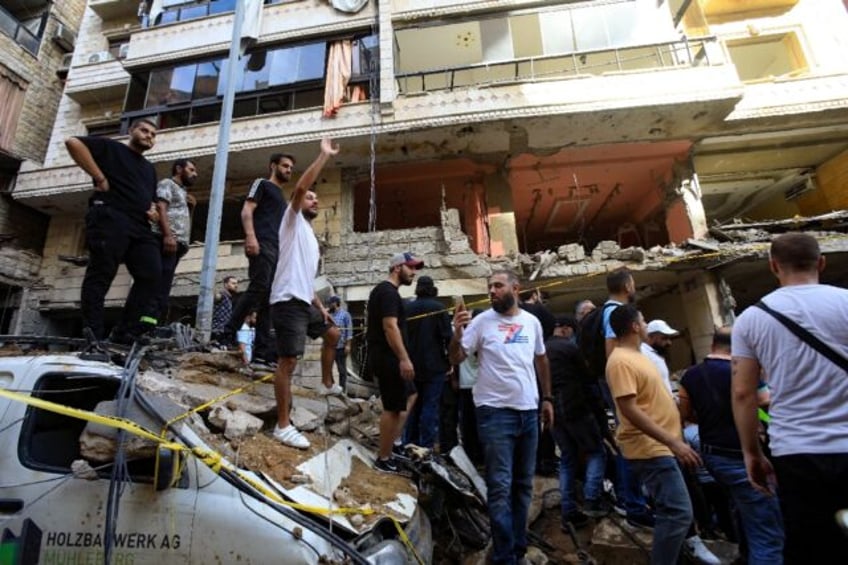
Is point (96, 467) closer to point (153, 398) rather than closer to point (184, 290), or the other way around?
point (153, 398)

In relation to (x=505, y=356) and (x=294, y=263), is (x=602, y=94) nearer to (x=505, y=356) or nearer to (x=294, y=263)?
(x=505, y=356)

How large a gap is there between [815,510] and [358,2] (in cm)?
1436

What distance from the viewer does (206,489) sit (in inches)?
90.0

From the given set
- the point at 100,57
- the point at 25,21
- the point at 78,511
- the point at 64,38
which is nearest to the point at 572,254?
the point at 78,511

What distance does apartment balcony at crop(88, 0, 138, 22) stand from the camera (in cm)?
1658

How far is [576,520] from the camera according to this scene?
12.9ft

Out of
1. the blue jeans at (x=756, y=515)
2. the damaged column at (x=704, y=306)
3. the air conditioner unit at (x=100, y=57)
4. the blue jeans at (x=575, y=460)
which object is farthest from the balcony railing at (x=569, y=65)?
the air conditioner unit at (x=100, y=57)

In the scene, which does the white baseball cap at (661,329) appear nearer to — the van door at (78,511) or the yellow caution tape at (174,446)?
the yellow caution tape at (174,446)

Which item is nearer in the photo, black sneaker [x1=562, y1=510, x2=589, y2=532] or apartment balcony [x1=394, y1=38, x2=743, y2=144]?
black sneaker [x1=562, y1=510, x2=589, y2=532]

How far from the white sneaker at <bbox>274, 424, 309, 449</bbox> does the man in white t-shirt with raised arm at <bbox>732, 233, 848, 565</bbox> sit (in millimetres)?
2581

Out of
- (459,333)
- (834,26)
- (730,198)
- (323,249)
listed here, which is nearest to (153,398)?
(459,333)

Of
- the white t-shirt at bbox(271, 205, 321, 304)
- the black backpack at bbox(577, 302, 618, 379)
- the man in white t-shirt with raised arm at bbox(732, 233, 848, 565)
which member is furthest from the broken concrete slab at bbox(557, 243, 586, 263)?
the man in white t-shirt with raised arm at bbox(732, 233, 848, 565)

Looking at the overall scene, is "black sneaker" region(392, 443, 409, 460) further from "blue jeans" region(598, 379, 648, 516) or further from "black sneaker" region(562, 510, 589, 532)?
"blue jeans" region(598, 379, 648, 516)

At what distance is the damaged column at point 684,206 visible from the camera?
1136cm
